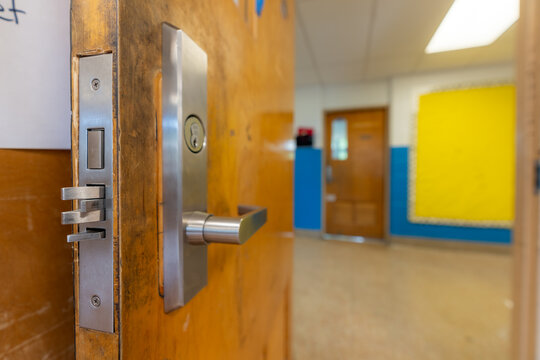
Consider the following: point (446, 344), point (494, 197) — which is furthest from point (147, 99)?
point (494, 197)

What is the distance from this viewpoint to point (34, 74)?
0.19 metres

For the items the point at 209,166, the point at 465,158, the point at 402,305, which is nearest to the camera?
the point at 209,166

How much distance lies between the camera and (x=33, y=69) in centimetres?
Result: 19

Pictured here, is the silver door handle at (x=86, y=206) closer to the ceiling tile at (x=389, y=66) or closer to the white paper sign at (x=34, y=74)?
the white paper sign at (x=34, y=74)

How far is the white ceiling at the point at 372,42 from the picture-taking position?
1.72 meters

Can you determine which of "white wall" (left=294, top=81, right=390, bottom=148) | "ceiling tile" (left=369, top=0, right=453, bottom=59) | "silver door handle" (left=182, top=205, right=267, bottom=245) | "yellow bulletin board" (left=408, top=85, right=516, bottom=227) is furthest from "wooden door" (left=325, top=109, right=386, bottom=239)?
"silver door handle" (left=182, top=205, right=267, bottom=245)

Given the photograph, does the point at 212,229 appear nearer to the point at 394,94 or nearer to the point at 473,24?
the point at 473,24

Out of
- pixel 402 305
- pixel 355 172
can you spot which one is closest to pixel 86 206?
pixel 402 305

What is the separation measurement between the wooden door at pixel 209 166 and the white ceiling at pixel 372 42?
5.12 feet

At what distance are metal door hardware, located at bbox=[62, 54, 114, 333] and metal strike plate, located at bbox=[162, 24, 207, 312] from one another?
0.05 m

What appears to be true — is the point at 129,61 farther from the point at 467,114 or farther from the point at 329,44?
the point at 467,114

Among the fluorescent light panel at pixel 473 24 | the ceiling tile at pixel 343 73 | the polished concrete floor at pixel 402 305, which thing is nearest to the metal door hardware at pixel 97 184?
the polished concrete floor at pixel 402 305

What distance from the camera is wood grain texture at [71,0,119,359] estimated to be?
0.56ft

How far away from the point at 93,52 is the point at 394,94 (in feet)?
11.1
